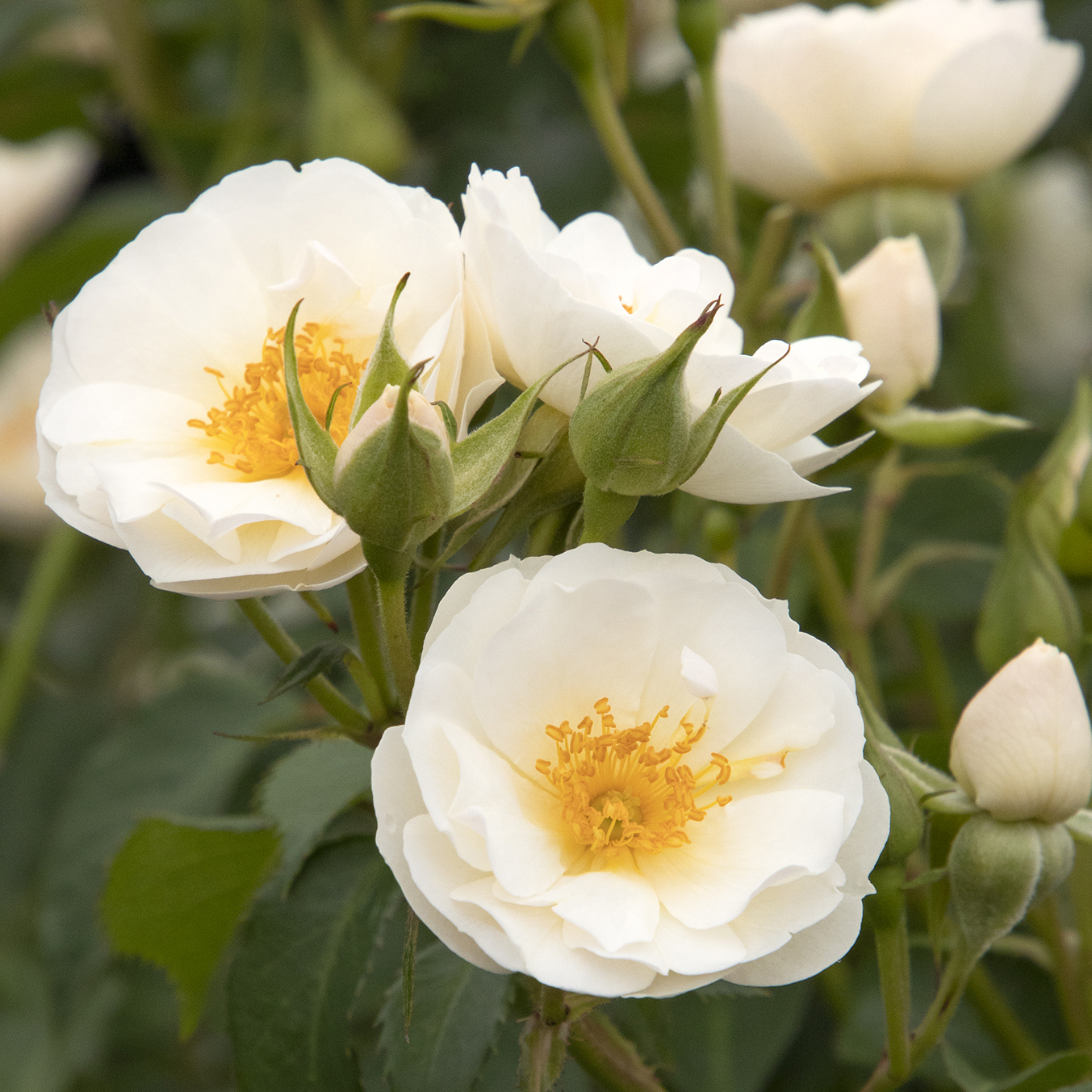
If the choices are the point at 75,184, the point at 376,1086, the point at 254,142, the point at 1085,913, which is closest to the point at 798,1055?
the point at 1085,913

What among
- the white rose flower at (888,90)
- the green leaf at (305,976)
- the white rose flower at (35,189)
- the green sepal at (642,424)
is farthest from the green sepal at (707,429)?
the white rose flower at (35,189)

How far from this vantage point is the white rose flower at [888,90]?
0.61m

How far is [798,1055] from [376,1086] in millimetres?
378

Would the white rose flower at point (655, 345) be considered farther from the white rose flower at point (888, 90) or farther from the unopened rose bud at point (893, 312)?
the white rose flower at point (888, 90)

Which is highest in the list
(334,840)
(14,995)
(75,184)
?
(334,840)

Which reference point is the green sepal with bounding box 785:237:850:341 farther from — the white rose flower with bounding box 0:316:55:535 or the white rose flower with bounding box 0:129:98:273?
the white rose flower with bounding box 0:129:98:273

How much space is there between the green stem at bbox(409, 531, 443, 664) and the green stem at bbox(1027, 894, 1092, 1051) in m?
0.31

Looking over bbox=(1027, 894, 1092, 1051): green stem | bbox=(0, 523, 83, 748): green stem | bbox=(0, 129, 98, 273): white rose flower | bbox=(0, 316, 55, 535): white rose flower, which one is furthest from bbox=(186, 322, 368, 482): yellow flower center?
bbox=(0, 129, 98, 273): white rose flower

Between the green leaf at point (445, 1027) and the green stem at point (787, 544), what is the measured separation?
0.20 metres

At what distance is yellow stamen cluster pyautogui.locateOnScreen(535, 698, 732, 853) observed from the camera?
368mm

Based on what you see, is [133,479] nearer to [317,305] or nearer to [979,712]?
[317,305]

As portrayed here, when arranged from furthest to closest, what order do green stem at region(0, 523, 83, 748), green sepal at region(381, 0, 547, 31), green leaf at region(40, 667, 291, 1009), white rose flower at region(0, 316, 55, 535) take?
1. white rose flower at region(0, 316, 55, 535)
2. green stem at region(0, 523, 83, 748)
3. green leaf at region(40, 667, 291, 1009)
4. green sepal at region(381, 0, 547, 31)

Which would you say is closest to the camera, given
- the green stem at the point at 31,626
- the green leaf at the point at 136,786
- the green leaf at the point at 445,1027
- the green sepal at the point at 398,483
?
the green sepal at the point at 398,483

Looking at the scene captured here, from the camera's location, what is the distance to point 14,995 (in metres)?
0.87
